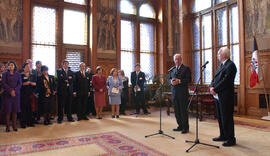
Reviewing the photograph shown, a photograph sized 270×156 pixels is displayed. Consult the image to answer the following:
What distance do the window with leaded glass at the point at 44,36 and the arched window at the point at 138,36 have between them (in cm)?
270

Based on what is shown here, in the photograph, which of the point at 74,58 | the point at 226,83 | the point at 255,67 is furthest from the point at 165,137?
the point at 74,58

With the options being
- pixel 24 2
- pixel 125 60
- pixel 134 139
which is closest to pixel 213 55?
pixel 125 60

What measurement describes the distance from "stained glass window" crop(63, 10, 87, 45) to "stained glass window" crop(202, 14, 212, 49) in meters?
4.71

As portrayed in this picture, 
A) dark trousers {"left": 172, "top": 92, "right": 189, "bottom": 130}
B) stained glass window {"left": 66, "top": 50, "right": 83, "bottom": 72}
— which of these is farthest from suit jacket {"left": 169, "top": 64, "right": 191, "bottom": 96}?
stained glass window {"left": 66, "top": 50, "right": 83, "bottom": 72}

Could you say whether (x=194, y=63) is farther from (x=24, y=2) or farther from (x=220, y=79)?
(x=24, y=2)

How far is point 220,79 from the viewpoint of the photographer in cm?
359

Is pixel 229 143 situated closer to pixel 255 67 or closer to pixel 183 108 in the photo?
pixel 183 108

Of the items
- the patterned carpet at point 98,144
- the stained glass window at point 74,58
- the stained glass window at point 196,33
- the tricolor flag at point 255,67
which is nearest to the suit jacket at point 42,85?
the patterned carpet at point 98,144

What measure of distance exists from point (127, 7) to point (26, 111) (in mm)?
5906

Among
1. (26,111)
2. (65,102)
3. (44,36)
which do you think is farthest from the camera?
(44,36)

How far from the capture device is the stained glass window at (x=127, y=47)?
28.6 feet

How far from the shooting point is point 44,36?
7230mm

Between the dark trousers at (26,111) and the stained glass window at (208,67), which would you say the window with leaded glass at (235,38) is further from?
the dark trousers at (26,111)

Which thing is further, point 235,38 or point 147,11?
point 147,11
